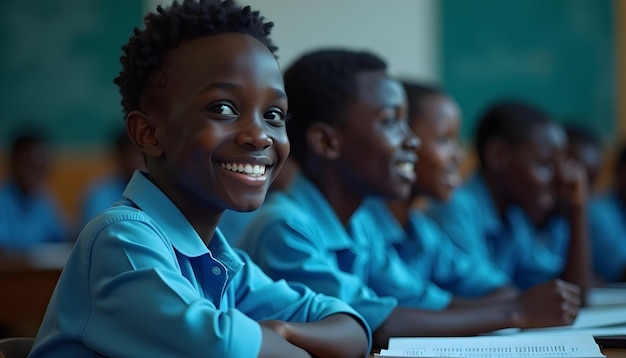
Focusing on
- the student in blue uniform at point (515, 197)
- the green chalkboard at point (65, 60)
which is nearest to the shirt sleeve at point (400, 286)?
the student in blue uniform at point (515, 197)

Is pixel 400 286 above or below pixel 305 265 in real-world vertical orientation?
below

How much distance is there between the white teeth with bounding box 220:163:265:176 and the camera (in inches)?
43.3

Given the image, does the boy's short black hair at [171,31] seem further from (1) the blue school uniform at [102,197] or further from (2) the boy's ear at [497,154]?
(1) the blue school uniform at [102,197]

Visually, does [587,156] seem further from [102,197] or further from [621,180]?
[102,197]

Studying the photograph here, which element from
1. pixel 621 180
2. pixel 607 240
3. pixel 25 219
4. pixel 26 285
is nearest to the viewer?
Result: pixel 26 285

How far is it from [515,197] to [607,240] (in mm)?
818

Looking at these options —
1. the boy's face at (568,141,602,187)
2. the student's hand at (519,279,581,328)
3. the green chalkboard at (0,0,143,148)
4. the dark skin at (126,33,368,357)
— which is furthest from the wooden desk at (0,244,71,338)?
the green chalkboard at (0,0,143,148)

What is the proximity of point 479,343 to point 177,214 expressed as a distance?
44 centimetres

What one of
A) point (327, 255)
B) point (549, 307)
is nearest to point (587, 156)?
point (549, 307)

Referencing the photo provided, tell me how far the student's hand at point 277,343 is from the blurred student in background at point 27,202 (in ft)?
13.8

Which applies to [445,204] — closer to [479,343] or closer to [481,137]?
[481,137]

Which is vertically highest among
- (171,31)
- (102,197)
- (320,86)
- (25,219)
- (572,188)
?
(171,31)

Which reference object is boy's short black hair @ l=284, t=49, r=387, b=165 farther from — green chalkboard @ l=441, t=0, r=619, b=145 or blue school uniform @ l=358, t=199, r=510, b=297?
green chalkboard @ l=441, t=0, r=619, b=145

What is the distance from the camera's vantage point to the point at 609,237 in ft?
11.1
